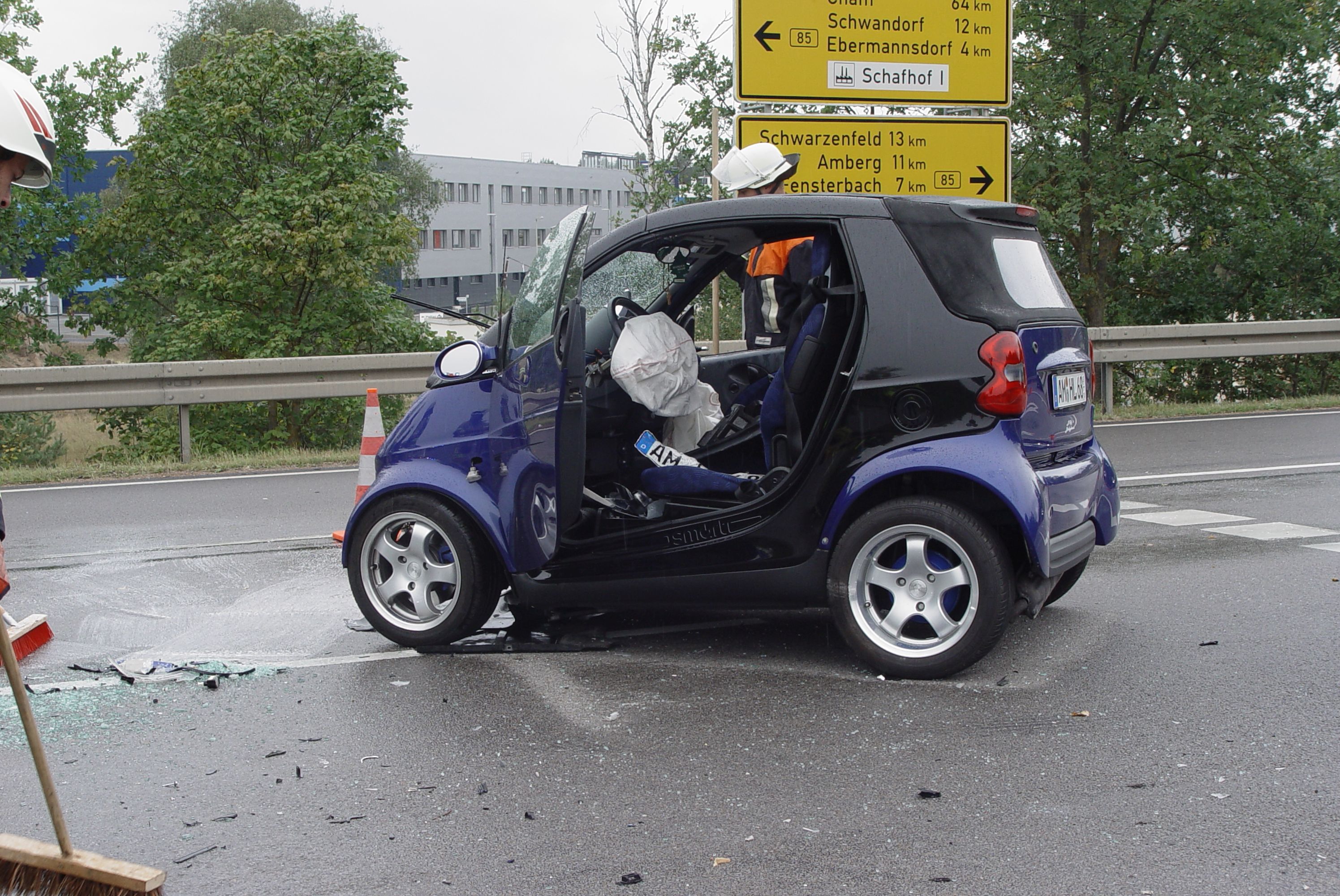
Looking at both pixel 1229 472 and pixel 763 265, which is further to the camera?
pixel 1229 472

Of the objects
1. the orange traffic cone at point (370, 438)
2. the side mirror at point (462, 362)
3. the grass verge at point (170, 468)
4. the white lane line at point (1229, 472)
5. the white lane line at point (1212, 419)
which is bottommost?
the grass verge at point (170, 468)

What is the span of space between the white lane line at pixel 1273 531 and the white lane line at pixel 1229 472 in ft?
6.14

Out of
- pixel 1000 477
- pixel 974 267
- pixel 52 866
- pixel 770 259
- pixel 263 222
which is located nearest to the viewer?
pixel 52 866

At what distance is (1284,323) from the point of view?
52.4 ft

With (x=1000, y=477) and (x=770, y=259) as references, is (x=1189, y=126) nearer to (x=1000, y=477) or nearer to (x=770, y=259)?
(x=770, y=259)

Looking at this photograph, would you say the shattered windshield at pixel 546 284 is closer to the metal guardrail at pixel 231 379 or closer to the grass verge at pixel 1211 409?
the metal guardrail at pixel 231 379

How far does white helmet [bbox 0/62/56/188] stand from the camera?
2947 mm

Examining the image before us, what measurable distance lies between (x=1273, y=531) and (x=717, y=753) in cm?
478

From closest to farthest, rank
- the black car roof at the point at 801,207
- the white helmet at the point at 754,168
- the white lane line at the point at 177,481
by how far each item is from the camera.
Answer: the black car roof at the point at 801,207 → the white helmet at the point at 754,168 → the white lane line at the point at 177,481

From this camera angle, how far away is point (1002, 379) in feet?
15.3

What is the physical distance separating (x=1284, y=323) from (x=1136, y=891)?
1469 cm

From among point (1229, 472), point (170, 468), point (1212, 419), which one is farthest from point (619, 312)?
point (1212, 419)

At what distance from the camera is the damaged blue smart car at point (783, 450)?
470cm

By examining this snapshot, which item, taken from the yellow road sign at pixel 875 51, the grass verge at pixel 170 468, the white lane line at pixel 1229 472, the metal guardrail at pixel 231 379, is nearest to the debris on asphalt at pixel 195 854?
the white lane line at pixel 1229 472
